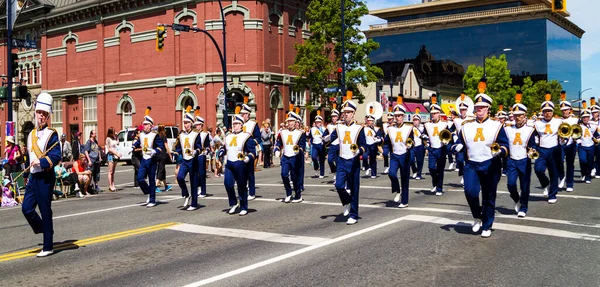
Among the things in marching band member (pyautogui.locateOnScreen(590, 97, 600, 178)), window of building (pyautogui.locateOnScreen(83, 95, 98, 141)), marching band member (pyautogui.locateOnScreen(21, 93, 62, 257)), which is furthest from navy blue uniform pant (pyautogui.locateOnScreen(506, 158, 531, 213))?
window of building (pyautogui.locateOnScreen(83, 95, 98, 141))

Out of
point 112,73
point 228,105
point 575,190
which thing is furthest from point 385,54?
point 575,190

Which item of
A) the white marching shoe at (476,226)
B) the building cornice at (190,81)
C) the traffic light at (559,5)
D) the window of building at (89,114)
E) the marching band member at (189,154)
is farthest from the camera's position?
the window of building at (89,114)

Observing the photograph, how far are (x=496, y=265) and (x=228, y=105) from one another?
81.2 feet

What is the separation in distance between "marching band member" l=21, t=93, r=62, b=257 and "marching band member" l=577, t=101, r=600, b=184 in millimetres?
14765

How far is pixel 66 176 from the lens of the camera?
16.3 meters

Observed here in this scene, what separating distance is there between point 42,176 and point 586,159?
15286mm

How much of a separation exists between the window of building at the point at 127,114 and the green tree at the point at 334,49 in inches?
600

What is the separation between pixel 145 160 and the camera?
13.3 meters

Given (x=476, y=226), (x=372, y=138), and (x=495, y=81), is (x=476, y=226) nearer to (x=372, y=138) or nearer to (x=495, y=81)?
(x=372, y=138)

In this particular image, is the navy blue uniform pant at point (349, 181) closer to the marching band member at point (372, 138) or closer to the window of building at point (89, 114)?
the marching band member at point (372, 138)

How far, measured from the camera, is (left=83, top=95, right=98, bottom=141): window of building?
45.0m

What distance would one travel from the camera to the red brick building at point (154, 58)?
3756 cm

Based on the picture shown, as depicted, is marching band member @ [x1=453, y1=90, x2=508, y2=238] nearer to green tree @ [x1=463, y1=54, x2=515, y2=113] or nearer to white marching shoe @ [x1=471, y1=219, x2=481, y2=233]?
white marching shoe @ [x1=471, y1=219, x2=481, y2=233]

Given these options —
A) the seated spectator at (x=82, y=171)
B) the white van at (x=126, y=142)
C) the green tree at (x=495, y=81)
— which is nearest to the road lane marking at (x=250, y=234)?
the seated spectator at (x=82, y=171)
